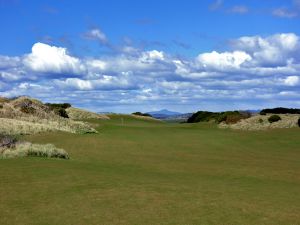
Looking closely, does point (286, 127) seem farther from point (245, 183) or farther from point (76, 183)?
point (76, 183)

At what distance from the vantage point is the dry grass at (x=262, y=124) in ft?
170

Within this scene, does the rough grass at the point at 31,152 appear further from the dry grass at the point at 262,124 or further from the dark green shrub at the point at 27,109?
the dark green shrub at the point at 27,109

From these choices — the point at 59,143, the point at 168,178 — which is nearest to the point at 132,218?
the point at 168,178

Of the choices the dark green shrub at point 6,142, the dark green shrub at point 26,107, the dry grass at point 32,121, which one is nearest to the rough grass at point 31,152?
the dark green shrub at point 6,142

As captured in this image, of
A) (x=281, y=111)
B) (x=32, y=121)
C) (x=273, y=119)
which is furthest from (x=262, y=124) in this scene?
(x=32, y=121)

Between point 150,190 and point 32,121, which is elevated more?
point 32,121

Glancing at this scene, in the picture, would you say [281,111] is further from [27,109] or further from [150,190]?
[150,190]

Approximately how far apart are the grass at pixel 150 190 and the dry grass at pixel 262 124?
2381 centimetres

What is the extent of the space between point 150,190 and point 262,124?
4235 centimetres

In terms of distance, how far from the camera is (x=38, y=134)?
38.9 m

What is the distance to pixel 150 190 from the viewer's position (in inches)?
596

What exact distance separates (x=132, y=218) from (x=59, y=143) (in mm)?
22001

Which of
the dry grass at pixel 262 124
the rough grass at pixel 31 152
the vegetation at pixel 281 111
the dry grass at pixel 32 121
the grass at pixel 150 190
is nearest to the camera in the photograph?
the grass at pixel 150 190

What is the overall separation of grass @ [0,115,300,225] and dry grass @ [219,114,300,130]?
23807 mm
